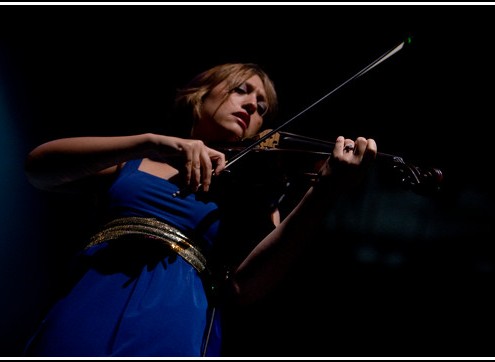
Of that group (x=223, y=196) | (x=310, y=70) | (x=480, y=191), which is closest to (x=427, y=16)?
(x=310, y=70)

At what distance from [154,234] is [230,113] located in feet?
1.50

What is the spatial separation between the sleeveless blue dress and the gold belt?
15mm

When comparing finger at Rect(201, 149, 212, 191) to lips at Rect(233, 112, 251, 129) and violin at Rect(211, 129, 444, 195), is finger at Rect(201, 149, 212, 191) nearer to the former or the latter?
violin at Rect(211, 129, 444, 195)

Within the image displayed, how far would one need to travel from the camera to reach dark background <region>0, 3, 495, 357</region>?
4.54 feet

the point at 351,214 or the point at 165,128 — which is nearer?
the point at 165,128

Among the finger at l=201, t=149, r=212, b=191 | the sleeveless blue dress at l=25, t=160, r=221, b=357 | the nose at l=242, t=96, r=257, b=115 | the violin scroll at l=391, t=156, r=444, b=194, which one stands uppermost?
the nose at l=242, t=96, r=257, b=115

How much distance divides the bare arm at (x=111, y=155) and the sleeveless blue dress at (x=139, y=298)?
0.36ft

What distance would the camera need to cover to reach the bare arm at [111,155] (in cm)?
76

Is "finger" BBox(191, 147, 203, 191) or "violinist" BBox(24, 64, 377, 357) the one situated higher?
"finger" BBox(191, 147, 203, 191)

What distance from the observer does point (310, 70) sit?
159cm

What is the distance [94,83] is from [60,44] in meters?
0.20

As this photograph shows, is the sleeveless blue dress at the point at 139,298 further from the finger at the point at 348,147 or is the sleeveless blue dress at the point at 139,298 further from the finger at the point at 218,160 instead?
the finger at the point at 348,147

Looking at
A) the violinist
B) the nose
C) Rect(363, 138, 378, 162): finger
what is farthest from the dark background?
Rect(363, 138, 378, 162): finger

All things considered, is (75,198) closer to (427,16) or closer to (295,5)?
(295,5)
